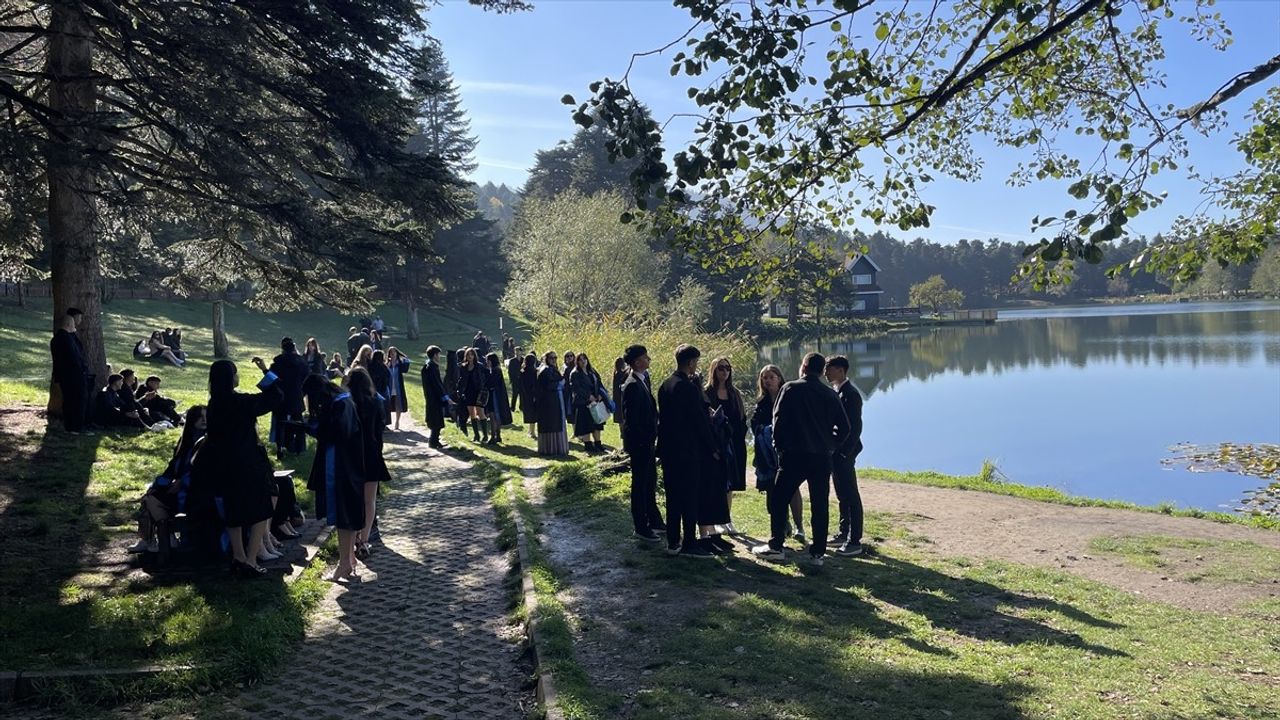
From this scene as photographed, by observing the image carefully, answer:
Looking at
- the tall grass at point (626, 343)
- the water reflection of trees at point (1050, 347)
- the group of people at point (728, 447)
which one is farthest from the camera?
the water reflection of trees at point (1050, 347)

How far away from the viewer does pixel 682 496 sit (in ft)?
28.8

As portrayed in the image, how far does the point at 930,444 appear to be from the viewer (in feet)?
81.7

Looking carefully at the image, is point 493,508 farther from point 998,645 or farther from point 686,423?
point 998,645

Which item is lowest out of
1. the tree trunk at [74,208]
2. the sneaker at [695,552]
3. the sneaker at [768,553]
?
the sneaker at [768,553]

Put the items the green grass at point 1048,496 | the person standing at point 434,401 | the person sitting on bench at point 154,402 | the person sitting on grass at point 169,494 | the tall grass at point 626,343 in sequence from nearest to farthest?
the person sitting on grass at point 169,494
the green grass at point 1048,496
the person sitting on bench at point 154,402
the person standing at point 434,401
the tall grass at point 626,343

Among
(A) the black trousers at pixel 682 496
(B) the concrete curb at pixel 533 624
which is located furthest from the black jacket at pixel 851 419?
(B) the concrete curb at pixel 533 624

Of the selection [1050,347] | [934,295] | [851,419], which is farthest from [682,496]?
[934,295]

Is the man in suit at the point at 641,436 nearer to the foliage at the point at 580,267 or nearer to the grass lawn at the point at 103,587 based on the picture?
the grass lawn at the point at 103,587

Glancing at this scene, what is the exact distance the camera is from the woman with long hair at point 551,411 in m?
16.1

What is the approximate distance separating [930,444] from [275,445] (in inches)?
668

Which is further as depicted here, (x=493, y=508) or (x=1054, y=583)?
(x=493, y=508)

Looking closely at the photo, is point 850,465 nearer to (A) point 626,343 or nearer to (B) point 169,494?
(B) point 169,494

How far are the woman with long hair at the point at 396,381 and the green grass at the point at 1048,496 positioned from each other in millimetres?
9214

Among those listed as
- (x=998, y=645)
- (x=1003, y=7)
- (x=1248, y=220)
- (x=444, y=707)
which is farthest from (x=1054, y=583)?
(x=444, y=707)
